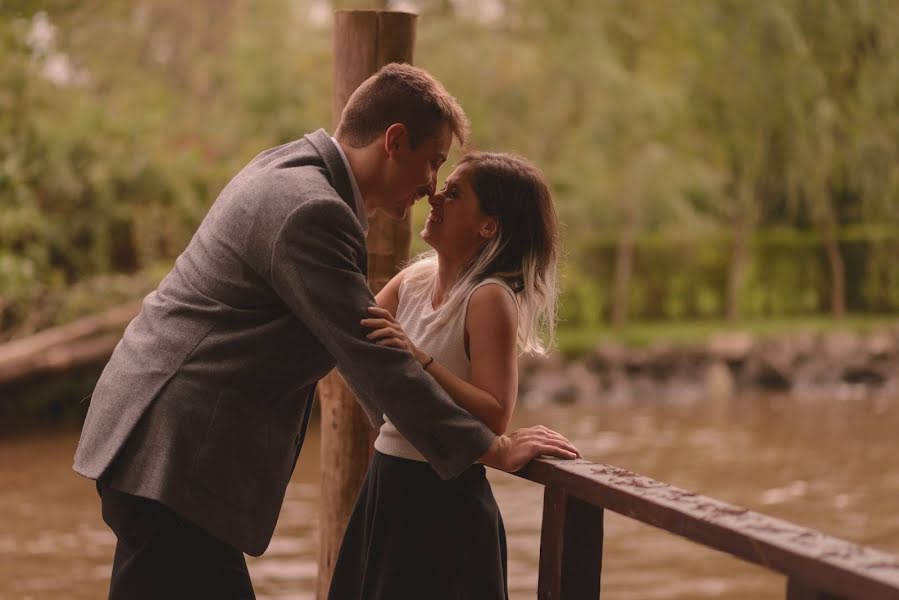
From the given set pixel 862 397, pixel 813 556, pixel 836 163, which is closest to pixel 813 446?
pixel 862 397

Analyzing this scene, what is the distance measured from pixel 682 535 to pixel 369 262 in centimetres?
185

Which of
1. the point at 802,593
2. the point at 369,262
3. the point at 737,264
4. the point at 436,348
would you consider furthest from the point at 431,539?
the point at 737,264

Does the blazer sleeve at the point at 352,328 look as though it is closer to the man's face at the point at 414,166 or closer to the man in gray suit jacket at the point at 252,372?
the man in gray suit jacket at the point at 252,372

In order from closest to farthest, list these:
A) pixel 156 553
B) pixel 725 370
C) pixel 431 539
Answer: pixel 156 553, pixel 431 539, pixel 725 370

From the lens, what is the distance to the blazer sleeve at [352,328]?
7.16 ft

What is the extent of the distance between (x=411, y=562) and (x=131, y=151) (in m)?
10.3

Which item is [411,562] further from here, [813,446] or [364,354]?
[813,446]

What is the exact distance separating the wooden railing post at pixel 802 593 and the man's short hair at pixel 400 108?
3.84 ft

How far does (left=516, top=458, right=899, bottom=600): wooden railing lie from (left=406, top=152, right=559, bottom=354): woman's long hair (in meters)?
0.37

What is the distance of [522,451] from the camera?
7.79 ft

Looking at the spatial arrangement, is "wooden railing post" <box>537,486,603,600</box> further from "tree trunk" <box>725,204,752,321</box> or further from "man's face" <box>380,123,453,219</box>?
"tree trunk" <box>725,204,752,321</box>

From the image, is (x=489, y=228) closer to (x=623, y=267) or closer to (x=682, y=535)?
(x=682, y=535)

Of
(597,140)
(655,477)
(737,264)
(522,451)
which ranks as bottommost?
(655,477)

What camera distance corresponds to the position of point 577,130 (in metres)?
16.3
